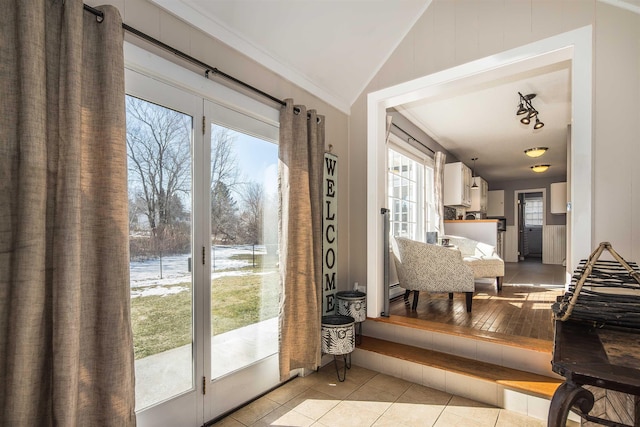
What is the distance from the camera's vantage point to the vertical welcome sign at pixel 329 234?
2848 millimetres

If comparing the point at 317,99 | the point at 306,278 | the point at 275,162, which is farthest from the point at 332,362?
the point at 317,99

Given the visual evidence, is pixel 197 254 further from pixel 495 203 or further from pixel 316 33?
pixel 495 203

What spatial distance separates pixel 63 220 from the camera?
4.10 feet

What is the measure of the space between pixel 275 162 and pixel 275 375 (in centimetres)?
159

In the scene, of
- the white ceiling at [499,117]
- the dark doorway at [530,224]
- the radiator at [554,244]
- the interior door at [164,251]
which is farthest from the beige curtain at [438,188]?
the dark doorway at [530,224]

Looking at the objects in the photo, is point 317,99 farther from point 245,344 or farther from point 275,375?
point 275,375

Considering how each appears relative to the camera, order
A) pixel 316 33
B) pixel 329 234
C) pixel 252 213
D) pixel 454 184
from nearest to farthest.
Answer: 1. pixel 252 213
2. pixel 316 33
3. pixel 329 234
4. pixel 454 184

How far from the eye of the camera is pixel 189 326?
189cm

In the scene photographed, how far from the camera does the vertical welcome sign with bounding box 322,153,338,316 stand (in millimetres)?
2848

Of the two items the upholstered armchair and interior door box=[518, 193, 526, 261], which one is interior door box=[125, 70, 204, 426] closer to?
the upholstered armchair

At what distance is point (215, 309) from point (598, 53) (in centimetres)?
292

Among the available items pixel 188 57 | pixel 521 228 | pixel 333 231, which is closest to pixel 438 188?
pixel 333 231

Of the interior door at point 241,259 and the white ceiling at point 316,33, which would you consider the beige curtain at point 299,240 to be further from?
the white ceiling at point 316,33

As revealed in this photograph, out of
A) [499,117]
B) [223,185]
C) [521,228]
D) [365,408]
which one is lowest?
[365,408]
